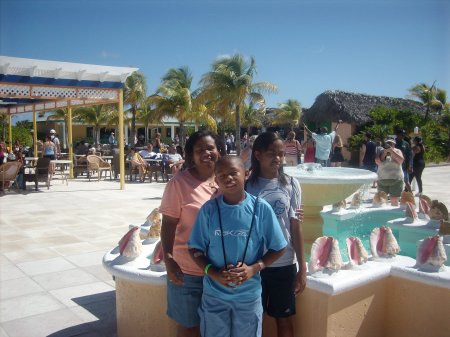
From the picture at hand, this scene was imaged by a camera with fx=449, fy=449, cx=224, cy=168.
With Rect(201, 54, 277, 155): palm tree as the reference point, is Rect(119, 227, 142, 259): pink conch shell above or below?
below

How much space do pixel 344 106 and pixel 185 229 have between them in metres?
23.8

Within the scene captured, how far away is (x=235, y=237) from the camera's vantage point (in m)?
2.12

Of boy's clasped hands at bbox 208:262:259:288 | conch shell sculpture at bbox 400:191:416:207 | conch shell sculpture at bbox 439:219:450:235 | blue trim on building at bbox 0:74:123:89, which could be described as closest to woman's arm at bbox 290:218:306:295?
boy's clasped hands at bbox 208:262:259:288

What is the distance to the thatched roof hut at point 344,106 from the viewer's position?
80.7 feet

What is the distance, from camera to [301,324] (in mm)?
2799

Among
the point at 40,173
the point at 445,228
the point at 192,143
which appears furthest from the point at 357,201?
the point at 40,173

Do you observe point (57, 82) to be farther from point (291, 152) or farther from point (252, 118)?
point (252, 118)

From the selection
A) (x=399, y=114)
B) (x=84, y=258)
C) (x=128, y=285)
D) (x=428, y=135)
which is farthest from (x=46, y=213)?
(x=428, y=135)

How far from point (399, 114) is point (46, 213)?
19.4 m

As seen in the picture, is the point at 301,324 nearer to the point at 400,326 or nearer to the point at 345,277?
the point at 345,277

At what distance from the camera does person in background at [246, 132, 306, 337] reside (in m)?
2.47

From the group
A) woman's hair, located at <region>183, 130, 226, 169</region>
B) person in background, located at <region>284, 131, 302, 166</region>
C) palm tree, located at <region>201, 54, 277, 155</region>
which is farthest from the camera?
palm tree, located at <region>201, 54, 277, 155</region>

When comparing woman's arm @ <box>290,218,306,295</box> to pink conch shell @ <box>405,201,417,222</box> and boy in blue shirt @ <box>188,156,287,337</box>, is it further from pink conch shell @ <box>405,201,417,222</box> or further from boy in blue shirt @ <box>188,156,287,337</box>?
pink conch shell @ <box>405,201,417,222</box>

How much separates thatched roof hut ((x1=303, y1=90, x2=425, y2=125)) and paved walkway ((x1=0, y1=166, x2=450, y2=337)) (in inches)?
518
